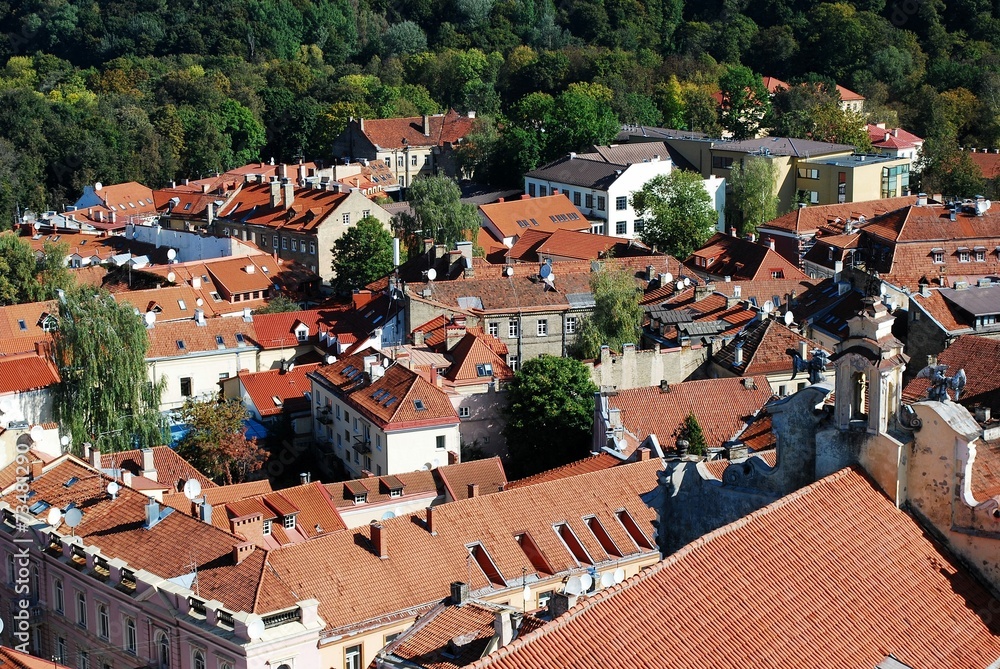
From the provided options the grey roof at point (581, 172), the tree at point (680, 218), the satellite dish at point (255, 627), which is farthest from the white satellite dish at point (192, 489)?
the grey roof at point (581, 172)

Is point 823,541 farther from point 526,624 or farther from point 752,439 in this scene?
point 752,439

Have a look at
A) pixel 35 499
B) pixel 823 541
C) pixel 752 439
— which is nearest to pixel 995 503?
pixel 823 541

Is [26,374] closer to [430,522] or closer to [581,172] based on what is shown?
[430,522]

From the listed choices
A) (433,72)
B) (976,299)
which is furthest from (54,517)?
(433,72)

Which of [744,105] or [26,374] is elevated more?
[744,105]

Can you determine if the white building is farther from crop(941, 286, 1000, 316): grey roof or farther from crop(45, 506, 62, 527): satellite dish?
crop(45, 506, 62, 527): satellite dish

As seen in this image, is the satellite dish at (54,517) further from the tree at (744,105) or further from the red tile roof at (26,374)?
the tree at (744,105)

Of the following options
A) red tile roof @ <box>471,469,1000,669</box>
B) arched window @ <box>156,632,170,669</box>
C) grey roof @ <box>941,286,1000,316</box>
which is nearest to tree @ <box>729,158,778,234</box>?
grey roof @ <box>941,286,1000,316</box>
